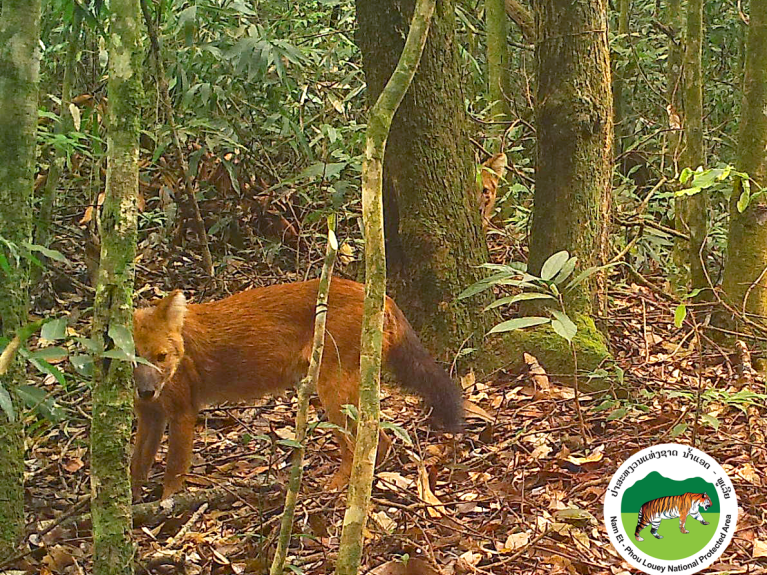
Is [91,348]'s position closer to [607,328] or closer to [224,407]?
[224,407]

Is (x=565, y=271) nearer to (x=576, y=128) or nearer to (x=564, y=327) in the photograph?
(x=564, y=327)

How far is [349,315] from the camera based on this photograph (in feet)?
13.9

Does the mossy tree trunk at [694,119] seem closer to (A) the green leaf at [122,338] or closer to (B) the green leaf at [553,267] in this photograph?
(B) the green leaf at [553,267]

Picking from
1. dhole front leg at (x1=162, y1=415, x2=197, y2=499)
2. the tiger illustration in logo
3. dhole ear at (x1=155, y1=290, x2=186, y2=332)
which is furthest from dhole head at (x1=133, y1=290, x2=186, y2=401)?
the tiger illustration in logo

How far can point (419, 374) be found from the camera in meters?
4.14

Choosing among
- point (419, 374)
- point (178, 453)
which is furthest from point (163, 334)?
point (419, 374)

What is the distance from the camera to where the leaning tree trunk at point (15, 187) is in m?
2.73

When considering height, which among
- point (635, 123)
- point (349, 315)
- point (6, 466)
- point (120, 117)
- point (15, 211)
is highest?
point (635, 123)

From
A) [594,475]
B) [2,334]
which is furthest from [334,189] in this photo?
[2,334]

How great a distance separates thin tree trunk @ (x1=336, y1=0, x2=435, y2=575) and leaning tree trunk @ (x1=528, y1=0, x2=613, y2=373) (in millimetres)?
2570

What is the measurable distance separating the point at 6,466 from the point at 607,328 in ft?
11.1

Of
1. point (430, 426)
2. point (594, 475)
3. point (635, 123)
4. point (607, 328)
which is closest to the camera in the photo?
point (594, 475)

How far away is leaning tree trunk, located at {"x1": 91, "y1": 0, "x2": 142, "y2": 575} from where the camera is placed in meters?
2.37

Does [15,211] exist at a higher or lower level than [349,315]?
higher
